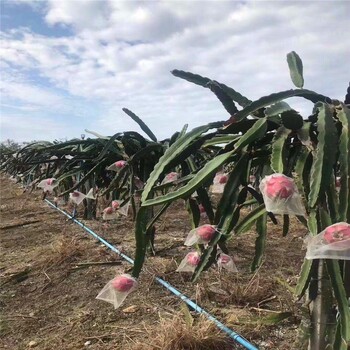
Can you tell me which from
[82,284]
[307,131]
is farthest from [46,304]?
[307,131]

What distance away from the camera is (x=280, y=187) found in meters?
0.76

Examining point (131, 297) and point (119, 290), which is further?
point (131, 297)

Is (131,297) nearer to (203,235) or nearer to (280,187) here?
(203,235)

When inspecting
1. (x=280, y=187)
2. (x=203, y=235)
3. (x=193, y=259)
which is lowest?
(x=193, y=259)

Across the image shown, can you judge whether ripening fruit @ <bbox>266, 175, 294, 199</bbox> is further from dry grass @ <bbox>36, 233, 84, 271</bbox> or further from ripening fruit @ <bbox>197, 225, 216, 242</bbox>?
dry grass @ <bbox>36, 233, 84, 271</bbox>

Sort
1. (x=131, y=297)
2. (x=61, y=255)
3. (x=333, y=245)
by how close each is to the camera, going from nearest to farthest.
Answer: (x=333, y=245) < (x=131, y=297) < (x=61, y=255)

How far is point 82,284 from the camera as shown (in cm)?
220

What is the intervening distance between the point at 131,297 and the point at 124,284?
0.95 meters

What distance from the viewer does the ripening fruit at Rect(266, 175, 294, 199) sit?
76cm

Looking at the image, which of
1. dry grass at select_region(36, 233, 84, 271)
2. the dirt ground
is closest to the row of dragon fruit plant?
the dirt ground

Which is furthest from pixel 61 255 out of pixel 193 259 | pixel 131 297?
pixel 193 259

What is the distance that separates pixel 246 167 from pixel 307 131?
0.54ft

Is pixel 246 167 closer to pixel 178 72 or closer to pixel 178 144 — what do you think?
pixel 178 144

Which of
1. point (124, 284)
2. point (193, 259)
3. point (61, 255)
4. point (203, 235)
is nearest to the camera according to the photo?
point (203, 235)
